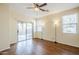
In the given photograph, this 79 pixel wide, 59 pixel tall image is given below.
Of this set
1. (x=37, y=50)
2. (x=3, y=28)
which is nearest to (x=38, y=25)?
(x=3, y=28)

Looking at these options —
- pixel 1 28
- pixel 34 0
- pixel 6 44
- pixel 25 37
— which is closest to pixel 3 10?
pixel 1 28

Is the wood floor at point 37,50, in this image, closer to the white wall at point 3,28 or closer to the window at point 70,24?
the white wall at point 3,28

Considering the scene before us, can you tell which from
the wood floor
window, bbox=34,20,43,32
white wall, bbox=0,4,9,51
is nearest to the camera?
the wood floor

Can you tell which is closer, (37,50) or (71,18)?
(37,50)

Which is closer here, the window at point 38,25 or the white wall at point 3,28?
the white wall at point 3,28

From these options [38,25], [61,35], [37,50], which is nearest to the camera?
[37,50]

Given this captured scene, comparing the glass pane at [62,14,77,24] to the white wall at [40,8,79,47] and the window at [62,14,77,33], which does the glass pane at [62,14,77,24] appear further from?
the white wall at [40,8,79,47]

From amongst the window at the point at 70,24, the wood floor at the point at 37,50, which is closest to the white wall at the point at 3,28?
the wood floor at the point at 37,50

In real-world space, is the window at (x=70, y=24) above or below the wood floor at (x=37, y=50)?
above

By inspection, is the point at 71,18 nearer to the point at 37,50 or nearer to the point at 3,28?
the point at 37,50

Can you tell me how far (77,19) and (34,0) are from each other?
368 cm

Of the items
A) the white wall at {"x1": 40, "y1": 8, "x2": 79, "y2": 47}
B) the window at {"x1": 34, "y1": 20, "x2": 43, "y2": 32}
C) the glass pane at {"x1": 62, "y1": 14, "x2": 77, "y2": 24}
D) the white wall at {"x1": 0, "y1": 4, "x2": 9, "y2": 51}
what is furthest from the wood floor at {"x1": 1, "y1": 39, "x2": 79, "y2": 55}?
the window at {"x1": 34, "y1": 20, "x2": 43, "y2": 32}

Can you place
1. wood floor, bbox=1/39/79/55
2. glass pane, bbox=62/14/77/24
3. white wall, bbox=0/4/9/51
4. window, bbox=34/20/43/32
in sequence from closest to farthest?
wood floor, bbox=1/39/79/55 < white wall, bbox=0/4/9/51 < glass pane, bbox=62/14/77/24 < window, bbox=34/20/43/32

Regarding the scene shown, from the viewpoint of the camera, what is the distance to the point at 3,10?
376 cm
